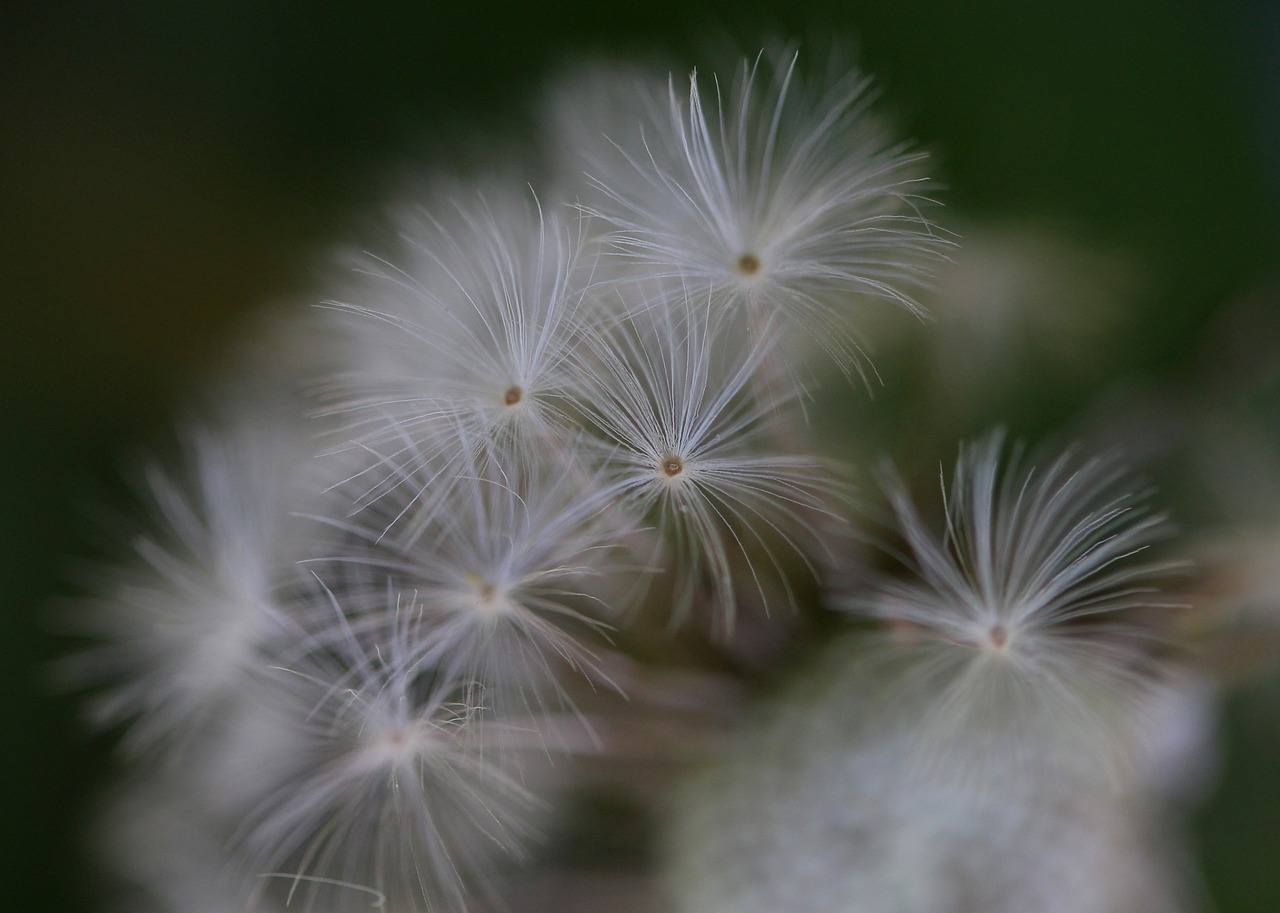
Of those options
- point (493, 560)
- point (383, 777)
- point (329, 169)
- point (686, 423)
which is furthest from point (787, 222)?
point (329, 169)

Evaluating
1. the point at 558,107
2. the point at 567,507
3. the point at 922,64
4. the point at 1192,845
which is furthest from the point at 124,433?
the point at 1192,845

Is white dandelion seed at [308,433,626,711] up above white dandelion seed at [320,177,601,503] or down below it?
below

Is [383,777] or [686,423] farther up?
[686,423]

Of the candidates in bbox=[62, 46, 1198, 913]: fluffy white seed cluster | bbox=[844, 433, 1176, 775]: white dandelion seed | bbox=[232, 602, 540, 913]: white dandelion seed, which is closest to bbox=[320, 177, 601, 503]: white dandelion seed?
bbox=[62, 46, 1198, 913]: fluffy white seed cluster

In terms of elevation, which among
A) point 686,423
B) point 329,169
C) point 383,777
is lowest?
point 383,777

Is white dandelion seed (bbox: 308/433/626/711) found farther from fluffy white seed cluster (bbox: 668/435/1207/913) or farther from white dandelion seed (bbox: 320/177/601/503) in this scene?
fluffy white seed cluster (bbox: 668/435/1207/913)

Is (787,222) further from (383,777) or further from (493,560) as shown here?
(383,777)
